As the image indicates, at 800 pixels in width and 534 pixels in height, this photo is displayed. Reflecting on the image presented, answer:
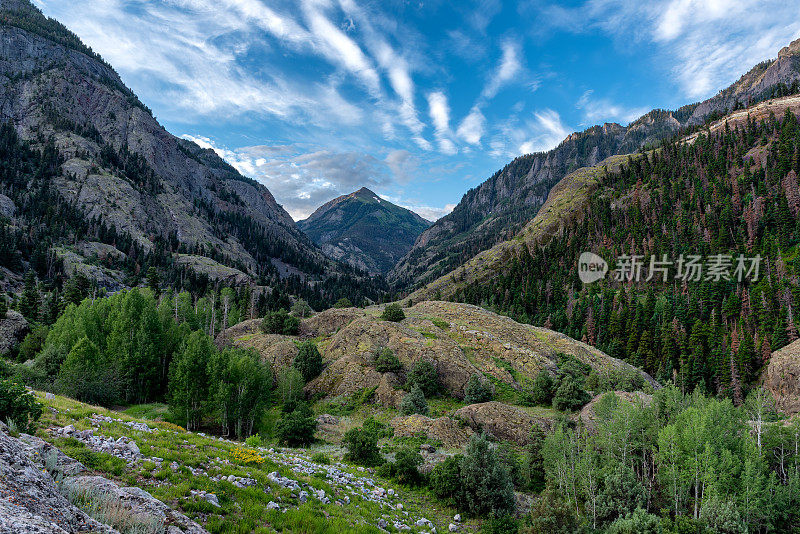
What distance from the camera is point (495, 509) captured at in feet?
68.4

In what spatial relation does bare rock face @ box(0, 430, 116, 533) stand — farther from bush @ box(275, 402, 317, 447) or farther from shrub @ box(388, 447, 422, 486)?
bush @ box(275, 402, 317, 447)

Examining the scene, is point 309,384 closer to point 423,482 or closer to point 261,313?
point 423,482

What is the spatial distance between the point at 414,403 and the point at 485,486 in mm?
18755

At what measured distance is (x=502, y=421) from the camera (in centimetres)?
3491

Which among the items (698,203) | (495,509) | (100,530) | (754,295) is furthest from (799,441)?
(698,203)

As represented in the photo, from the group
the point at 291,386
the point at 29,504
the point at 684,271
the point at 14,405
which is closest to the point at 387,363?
the point at 291,386

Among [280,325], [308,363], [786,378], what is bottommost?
[308,363]

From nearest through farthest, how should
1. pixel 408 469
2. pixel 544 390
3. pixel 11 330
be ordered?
1. pixel 408 469
2. pixel 544 390
3. pixel 11 330

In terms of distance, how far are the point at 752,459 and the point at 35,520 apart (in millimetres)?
36278

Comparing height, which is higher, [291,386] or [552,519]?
[552,519]

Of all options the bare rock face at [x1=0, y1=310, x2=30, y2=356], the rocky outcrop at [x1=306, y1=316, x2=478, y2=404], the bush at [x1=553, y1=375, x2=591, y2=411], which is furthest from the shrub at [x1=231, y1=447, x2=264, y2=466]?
the bare rock face at [x1=0, y1=310, x2=30, y2=356]

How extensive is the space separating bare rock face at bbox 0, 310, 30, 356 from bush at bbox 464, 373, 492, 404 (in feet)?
274

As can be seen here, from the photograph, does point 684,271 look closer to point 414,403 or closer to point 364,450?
point 414,403

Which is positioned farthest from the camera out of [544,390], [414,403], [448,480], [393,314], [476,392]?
[393,314]
